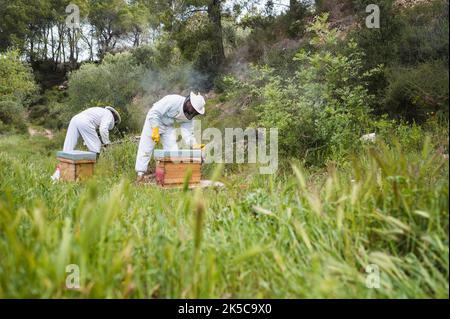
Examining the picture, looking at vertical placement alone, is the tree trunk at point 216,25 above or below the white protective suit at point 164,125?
above

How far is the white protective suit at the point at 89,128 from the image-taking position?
7801 millimetres

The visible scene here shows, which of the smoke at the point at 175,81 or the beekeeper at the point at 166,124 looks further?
the smoke at the point at 175,81

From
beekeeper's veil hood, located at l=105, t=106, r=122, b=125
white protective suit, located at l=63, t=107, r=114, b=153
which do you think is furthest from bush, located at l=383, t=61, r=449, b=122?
Answer: white protective suit, located at l=63, t=107, r=114, b=153

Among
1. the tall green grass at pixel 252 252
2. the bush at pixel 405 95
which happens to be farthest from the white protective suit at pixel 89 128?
the tall green grass at pixel 252 252

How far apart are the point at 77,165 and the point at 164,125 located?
5.86ft

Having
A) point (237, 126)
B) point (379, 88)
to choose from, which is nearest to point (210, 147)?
point (237, 126)

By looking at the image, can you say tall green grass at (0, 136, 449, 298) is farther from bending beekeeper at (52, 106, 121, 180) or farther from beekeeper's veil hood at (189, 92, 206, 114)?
bending beekeeper at (52, 106, 121, 180)

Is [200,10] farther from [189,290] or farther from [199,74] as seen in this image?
[189,290]

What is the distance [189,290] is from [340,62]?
642 cm

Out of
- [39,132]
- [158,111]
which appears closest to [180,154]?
[158,111]

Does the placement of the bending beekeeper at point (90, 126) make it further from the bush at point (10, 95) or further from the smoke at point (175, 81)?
the bush at point (10, 95)

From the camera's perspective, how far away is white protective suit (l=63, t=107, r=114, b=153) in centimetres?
780

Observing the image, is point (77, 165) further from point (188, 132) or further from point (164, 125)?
point (188, 132)

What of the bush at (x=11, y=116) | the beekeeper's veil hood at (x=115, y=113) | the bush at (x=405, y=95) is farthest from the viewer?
the bush at (x=11, y=116)
